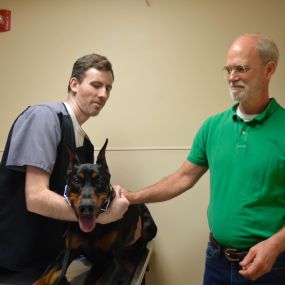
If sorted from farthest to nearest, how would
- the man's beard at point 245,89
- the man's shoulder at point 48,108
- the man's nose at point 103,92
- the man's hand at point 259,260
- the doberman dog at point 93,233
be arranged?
the man's nose at point 103,92 < the man's shoulder at point 48,108 < the man's beard at point 245,89 < the doberman dog at point 93,233 < the man's hand at point 259,260

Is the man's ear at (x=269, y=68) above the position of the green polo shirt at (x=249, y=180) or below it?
above

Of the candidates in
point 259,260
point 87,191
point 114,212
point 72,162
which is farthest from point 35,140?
point 259,260

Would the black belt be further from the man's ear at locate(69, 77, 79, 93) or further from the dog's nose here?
the man's ear at locate(69, 77, 79, 93)

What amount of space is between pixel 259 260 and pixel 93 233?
685 mm

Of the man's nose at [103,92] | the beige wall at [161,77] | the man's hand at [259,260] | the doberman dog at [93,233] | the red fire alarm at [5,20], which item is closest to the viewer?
the man's hand at [259,260]

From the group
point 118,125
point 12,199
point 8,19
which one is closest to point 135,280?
point 12,199

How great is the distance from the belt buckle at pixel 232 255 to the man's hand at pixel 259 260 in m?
0.15

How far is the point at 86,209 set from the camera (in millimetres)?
1225

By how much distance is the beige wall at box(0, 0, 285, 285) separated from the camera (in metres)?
2.21

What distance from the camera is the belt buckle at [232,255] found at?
1356 mm

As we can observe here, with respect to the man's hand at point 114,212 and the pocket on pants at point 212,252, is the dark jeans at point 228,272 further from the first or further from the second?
the man's hand at point 114,212

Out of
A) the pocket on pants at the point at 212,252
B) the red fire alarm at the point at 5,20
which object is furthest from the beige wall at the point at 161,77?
the pocket on pants at the point at 212,252

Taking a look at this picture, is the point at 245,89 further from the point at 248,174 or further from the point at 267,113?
the point at 248,174

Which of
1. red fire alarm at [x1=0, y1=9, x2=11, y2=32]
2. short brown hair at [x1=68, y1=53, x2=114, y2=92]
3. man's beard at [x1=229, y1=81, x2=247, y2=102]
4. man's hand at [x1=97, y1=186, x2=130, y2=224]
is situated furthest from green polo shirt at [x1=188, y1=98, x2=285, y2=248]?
red fire alarm at [x1=0, y1=9, x2=11, y2=32]
